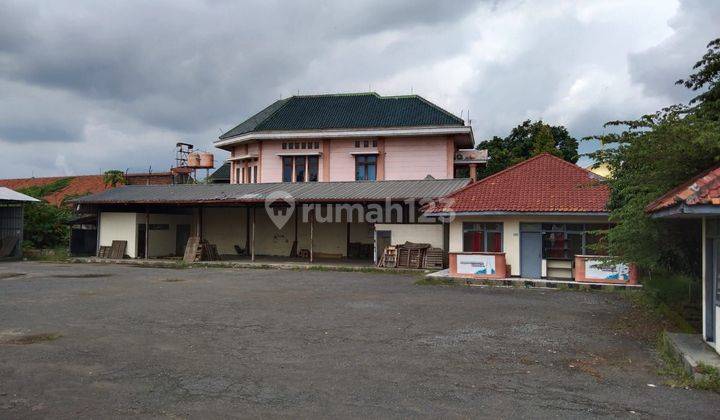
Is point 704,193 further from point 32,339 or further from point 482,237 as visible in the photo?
point 482,237

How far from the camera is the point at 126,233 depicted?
25094 mm

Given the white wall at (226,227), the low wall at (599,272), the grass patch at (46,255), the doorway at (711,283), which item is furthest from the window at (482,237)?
the grass patch at (46,255)

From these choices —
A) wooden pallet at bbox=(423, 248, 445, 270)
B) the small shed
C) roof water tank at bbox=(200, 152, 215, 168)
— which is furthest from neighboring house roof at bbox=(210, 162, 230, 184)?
wooden pallet at bbox=(423, 248, 445, 270)

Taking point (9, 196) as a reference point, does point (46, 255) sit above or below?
below

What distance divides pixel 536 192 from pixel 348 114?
12.7 meters

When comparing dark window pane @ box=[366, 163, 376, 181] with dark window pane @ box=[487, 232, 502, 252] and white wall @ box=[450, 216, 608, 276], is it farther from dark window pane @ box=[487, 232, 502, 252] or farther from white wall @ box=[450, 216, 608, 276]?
dark window pane @ box=[487, 232, 502, 252]

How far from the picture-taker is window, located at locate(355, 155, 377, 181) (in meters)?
26.7

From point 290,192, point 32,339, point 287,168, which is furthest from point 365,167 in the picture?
point 32,339

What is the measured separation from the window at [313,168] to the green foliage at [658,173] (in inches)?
Answer: 720

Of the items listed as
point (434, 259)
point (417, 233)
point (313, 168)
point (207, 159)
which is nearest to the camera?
point (434, 259)

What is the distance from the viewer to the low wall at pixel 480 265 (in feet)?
54.9

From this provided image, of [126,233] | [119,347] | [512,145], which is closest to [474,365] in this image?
[119,347]

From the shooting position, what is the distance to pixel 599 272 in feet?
51.9

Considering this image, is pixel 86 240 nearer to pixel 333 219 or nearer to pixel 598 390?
pixel 333 219
